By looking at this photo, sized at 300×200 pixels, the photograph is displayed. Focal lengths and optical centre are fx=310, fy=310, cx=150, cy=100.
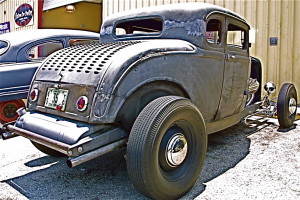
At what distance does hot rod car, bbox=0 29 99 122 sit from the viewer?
15.8 ft

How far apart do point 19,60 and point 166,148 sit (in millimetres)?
3610

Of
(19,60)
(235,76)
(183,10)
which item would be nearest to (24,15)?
(19,60)

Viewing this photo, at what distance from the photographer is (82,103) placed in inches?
102

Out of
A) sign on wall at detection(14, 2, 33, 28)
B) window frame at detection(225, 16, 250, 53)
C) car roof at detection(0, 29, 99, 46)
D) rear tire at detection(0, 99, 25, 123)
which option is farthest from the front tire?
sign on wall at detection(14, 2, 33, 28)

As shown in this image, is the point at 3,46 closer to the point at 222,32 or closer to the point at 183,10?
the point at 183,10

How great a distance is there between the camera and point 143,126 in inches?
92.5

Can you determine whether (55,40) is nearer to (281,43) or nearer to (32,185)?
(32,185)

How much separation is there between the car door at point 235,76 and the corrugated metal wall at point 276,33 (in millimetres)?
2969

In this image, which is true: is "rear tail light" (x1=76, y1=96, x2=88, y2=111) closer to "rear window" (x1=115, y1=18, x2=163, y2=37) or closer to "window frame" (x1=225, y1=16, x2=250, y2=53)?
"rear window" (x1=115, y1=18, x2=163, y2=37)

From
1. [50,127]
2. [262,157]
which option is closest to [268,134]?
[262,157]

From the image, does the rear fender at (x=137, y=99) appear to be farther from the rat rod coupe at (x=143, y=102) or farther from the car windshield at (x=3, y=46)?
the car windshield at (x=3, y=46)

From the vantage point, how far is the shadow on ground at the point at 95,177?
2.72 m

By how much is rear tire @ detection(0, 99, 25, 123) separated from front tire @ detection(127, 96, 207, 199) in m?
3.43

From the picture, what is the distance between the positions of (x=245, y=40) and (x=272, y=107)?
4.57 feet
